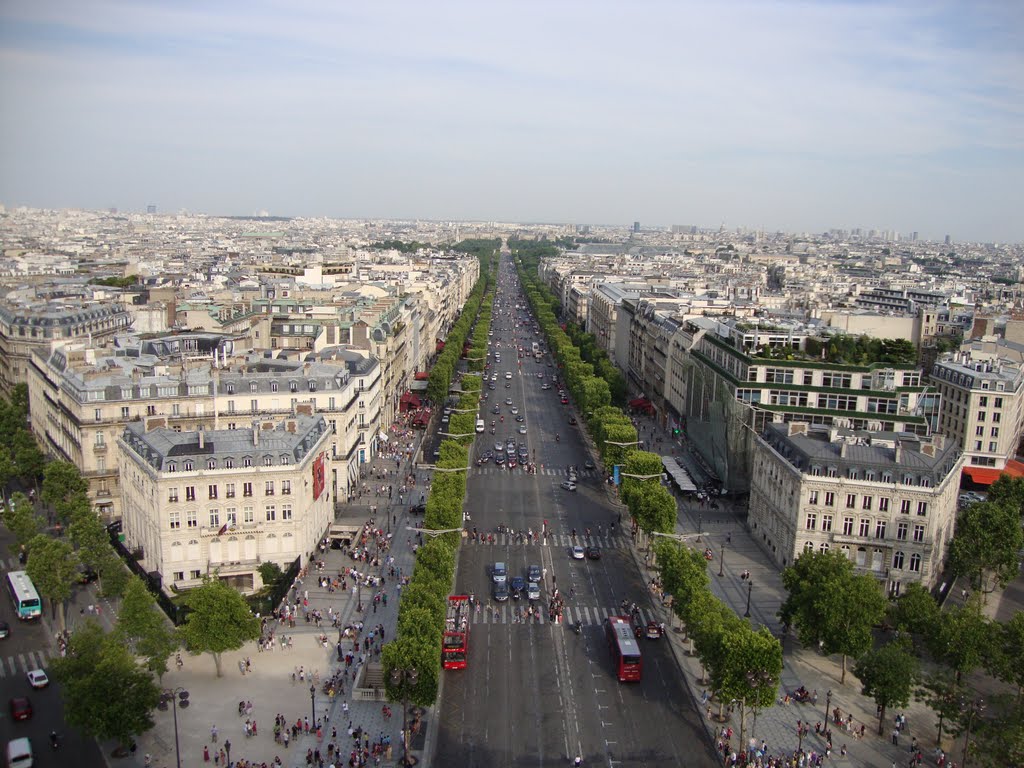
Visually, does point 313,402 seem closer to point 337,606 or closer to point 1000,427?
point 337,606

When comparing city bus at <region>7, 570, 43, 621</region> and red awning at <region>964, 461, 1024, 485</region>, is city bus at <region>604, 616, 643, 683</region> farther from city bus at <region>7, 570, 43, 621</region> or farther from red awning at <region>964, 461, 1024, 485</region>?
red awning at <region>964, 461, 1024, 485</region>

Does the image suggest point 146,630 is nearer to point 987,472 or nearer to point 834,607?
point 834,607

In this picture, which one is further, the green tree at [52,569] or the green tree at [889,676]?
the green tree at [52,569]

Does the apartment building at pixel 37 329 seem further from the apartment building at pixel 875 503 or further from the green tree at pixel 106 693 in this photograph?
the apartment building at pixel 875 503

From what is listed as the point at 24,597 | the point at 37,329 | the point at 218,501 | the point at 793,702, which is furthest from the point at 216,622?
the point at 37,329

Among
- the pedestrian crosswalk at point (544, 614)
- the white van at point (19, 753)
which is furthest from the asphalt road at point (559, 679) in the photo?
the white van at point (19, 753)

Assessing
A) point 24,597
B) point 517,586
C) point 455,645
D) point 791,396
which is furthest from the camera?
point 791,396

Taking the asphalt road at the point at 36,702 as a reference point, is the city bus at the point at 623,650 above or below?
above
